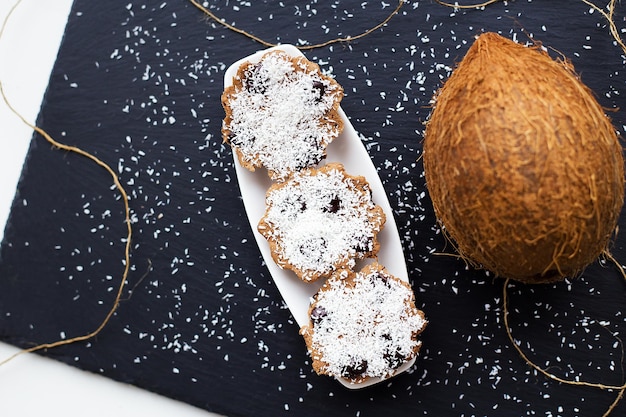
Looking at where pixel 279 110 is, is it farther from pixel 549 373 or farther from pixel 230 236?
pixel 549 373

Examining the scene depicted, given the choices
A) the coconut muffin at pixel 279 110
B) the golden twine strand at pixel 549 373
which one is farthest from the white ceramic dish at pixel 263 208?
the golden twine strand at pixel 549 373

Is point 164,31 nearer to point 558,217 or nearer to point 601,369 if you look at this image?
point 558,217

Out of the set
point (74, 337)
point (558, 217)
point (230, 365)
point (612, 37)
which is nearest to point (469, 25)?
point (612, 37)

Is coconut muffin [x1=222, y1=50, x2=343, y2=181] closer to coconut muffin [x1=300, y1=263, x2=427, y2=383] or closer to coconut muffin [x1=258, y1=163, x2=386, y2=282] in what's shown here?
coconut muffin [x1=258, y1=163, x2=386, y2=282]

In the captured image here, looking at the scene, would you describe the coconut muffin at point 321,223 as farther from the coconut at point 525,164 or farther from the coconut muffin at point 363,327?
the coconut at point 525,164

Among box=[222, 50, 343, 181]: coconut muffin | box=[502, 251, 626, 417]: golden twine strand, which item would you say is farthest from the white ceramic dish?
box=[502, 251, 626, 417]: golden twine strand

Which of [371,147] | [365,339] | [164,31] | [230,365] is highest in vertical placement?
[164,31]

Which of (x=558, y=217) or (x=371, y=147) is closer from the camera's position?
(x=558, y=217)
